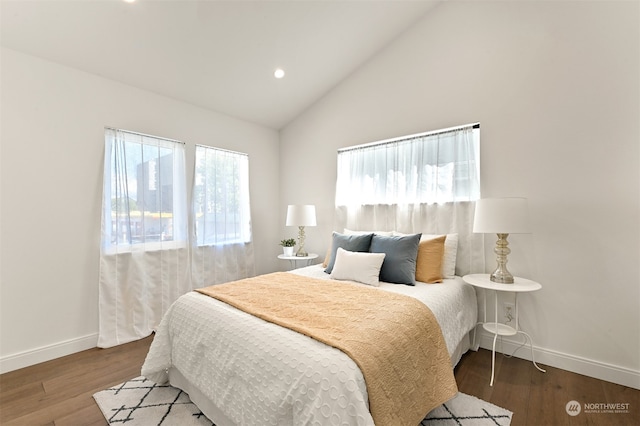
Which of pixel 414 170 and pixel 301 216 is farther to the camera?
pixel 301 216

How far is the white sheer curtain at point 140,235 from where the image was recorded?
274 cm

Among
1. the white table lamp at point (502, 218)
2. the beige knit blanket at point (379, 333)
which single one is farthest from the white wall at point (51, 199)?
the white table lamp at point (502, 218)

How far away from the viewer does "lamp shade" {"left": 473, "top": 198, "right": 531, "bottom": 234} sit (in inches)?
83.4

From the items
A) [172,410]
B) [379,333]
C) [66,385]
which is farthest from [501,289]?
[66,385]

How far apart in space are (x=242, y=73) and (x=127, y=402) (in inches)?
123

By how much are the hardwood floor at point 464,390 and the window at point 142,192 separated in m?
1.06

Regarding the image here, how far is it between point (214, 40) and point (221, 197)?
1.77 meters

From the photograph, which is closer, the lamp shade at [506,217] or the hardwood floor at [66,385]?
the hardwood floor at [66,385]

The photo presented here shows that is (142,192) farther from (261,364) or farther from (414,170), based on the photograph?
(414,170)

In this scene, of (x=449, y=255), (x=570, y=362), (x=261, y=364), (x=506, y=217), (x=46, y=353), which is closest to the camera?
(x=261, y=364)

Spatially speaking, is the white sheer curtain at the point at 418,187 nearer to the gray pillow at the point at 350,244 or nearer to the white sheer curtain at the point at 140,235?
the gray pillow at the point at 350,244

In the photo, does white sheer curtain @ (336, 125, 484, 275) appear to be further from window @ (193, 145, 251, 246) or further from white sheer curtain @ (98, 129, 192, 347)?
white sheer curtain @ (98, 129, 192, 347)

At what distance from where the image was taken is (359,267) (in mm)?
2457

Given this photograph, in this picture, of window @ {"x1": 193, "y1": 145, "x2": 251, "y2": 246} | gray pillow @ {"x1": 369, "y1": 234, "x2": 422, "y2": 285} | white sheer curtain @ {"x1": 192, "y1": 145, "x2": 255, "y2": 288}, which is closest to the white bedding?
gray pillow @ {"x1": 369, "y1": 234, "x2": 422, "y2": 285}
